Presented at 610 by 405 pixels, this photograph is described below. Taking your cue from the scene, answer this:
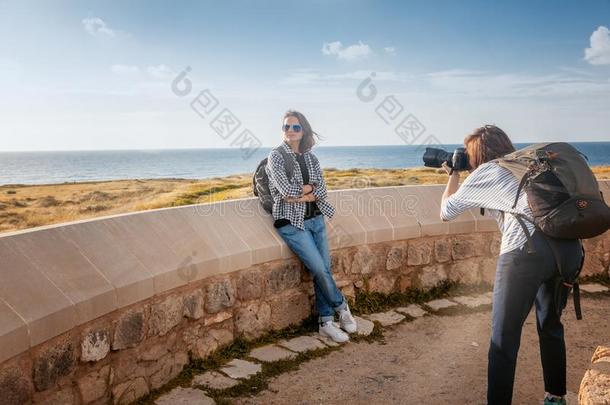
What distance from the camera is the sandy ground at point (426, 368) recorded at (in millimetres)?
3680

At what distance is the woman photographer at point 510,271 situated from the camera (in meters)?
2.96

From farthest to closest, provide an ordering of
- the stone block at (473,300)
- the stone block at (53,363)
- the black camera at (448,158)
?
1. the stone block at (473,300)
2. the black camera at (448,158)
3. the stone block at (53,363)

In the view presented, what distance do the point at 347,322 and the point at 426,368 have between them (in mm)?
810

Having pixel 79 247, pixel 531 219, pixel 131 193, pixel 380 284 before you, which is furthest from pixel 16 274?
pixel 131 193

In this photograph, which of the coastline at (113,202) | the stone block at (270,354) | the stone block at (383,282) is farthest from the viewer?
the coastline at (113,202)

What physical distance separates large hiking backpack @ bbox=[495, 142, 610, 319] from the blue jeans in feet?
6.26

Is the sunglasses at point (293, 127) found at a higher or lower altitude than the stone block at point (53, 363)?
higher

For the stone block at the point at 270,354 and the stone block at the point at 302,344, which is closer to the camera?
the stone block at the point at 270,354

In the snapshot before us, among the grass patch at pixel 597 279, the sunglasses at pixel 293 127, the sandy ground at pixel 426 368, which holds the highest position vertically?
the sunglasses at pixel 293 127

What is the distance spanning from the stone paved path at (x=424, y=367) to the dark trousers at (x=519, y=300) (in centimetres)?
59

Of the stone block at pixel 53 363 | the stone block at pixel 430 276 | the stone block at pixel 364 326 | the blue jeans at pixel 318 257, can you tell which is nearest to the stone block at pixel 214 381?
the stone block at pixel 53 363

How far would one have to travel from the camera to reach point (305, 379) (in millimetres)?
3912

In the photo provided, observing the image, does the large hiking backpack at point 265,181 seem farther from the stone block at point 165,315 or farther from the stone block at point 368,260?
the stone block at point 165,315

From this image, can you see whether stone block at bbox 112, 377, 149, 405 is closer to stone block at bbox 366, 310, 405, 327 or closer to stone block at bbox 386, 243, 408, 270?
stone block at bbox 366, 310, 405, 327
